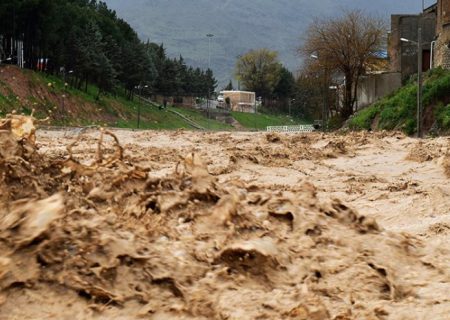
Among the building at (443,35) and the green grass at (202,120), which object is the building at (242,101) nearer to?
the green grass at (202,120)

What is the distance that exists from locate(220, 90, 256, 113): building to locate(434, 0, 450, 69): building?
78.7 metres

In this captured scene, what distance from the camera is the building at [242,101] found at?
12688 centimetres

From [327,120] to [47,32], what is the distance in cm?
2474

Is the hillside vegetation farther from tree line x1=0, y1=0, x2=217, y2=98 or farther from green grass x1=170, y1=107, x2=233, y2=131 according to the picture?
green grass x1=170, y1=107, x2=233, y2=131

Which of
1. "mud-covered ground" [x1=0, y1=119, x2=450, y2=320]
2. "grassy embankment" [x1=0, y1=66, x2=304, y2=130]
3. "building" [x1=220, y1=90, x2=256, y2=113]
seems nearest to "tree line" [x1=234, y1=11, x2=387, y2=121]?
"grassy embankment" [x1=0, y1=66, x2=304, y2=130]

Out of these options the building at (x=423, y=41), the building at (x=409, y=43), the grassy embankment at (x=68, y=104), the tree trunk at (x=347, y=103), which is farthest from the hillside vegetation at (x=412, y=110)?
the grassy embankment at (x=68, y=104)

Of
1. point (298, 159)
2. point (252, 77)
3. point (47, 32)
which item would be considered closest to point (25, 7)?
point (47, 32)

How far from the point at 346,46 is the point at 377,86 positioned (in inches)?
145

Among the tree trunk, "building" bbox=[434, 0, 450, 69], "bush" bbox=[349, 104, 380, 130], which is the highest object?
"building" bbox=[434, 0, 450, 69]

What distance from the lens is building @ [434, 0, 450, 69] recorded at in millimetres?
45094

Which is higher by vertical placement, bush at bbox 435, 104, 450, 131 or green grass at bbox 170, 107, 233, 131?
bush at bbox 435, 104, 450, 131

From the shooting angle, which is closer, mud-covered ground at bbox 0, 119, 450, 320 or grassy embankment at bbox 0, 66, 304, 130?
mud-covered ground at bbox 0, 119, 450, 320

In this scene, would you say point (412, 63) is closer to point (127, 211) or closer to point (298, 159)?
point (298, 159)

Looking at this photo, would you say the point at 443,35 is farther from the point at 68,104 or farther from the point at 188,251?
the point at 188,251
